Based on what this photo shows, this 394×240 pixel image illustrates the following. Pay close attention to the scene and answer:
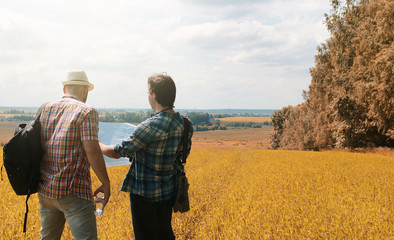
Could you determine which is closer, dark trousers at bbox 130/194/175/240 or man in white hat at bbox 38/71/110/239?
man in white hat at bbox 38/71/110/239

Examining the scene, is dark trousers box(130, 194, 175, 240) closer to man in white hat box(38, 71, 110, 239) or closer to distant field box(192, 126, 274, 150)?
man in white hat box(38, 71, 110, 239)

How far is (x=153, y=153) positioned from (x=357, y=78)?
25.2 m

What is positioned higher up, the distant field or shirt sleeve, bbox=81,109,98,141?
shirt sleeve, bbox=81,109,98,141

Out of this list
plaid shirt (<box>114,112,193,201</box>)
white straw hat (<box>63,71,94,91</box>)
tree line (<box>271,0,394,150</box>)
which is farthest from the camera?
tree line (<box>271,0,394,150</box>)

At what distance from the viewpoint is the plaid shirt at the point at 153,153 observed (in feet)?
8.95

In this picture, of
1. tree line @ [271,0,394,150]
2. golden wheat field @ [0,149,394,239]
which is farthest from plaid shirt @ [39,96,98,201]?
tree line @ [271,0,394,150]

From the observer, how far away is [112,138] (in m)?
3.21

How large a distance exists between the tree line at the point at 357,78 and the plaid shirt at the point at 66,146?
1905 centimetres

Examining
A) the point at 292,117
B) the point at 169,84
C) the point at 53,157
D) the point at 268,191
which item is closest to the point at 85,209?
the point at 53,157

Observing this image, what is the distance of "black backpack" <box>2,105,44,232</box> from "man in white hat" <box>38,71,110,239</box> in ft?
0.27

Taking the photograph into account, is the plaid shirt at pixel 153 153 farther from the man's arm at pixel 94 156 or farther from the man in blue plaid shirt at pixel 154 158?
the man's arm at pixel 94 156

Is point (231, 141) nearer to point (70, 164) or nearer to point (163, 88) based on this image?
point (163, 88)

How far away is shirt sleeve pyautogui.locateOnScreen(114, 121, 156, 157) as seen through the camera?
8.86 ft

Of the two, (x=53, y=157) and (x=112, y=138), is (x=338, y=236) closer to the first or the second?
(x=112, y=138)
